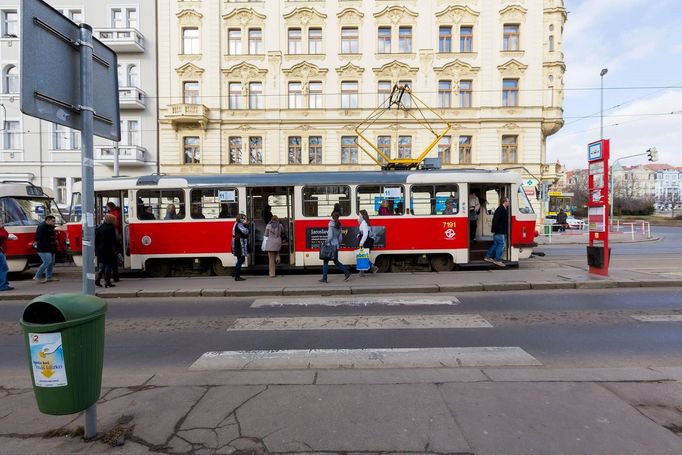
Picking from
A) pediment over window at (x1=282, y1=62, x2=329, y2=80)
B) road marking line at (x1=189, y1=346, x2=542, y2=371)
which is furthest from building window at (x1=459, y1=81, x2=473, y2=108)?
road marking line at (x1=189, y1=346, x2=542, y2=371)

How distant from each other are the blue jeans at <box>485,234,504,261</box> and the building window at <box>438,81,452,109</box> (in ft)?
63.0

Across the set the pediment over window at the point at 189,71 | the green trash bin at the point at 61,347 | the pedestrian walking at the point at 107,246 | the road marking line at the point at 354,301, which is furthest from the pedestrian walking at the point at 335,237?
the pediment over window at the point at 189,71

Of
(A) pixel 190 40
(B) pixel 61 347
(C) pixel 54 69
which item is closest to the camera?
(B) pixel 61 347

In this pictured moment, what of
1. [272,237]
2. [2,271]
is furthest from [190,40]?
[272,237]

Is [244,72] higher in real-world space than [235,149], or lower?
higher

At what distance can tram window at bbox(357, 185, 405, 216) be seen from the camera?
1102 cm

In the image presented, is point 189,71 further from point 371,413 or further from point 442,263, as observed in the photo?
point 371,413

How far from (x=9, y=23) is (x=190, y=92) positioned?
13.0 m

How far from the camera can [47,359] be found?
100 inches

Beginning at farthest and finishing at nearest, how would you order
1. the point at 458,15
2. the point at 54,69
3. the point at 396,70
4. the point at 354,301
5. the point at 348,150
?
the point at 348,150 < the point at 396,70 < the point at 458,15 < the point at 354,301 < the point at 54,69

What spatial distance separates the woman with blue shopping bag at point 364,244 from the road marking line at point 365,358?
511cm

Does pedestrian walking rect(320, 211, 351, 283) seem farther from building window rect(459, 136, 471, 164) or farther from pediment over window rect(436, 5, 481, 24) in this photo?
pediment over window rect(436, 5, 481, 24)

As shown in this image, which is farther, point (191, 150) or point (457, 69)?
point (191, 150)

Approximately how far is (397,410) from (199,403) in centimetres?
178
